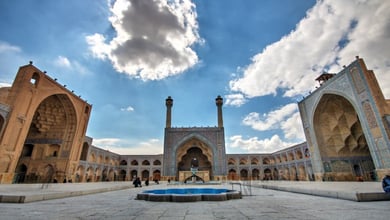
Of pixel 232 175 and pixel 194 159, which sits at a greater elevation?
pixel 194 159

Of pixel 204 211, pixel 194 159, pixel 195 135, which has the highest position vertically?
pixel 195 135

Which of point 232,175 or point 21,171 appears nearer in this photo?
point 21,171

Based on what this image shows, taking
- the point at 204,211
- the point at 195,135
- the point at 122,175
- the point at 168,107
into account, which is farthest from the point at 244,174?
the point at 204,211

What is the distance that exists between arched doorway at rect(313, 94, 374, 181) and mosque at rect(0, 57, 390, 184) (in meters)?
0.07

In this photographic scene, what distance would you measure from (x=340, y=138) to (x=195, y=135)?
1635cm

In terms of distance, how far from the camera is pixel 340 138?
60.4 ft

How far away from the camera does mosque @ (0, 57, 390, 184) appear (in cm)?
1261

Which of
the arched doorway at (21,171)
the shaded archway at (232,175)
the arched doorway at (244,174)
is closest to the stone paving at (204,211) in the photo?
the arched doorway at (21,171)

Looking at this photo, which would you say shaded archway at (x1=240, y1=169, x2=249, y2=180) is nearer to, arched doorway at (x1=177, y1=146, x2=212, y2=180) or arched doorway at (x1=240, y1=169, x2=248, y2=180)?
arched doorway at (x1=240, y1=169, x2=248, y2=180)

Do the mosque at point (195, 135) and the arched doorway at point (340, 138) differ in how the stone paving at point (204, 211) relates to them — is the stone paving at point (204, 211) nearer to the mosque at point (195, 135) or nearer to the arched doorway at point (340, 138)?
the mosque at point (195, 135)

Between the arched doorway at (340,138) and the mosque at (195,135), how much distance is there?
0.24 ft

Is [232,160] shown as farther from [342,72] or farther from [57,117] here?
[57,117]

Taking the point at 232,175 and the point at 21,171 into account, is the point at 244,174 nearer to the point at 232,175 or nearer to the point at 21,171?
the point at 232,175

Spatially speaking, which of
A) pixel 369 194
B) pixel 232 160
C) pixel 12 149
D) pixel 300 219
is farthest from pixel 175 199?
pixel 232 160
